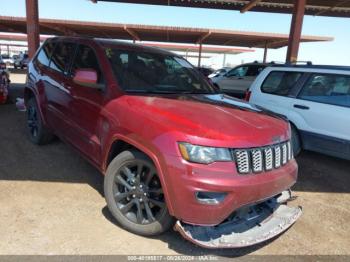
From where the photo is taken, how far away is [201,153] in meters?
2.84

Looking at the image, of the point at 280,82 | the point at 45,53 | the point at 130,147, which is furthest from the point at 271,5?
the point at 130,147

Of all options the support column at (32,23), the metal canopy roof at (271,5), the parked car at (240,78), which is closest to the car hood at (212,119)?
the support column at (32,23)

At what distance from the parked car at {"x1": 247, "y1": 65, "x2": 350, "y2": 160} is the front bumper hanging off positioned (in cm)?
247

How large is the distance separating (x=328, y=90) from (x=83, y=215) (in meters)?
4.42

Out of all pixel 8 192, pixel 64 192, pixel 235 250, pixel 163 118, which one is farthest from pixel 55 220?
pixel 235 250

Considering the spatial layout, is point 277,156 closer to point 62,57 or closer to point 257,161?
point 257,161

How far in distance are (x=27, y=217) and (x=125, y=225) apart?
3.46 ft

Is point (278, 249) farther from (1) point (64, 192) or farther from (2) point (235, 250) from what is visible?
(1) point (64, 192)

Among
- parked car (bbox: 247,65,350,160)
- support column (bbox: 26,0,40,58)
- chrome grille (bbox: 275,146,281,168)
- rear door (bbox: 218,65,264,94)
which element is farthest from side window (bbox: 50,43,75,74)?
rear door (bbox: 218,65,264,94)

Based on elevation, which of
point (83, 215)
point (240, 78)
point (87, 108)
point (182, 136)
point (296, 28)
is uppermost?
point (296, 28)

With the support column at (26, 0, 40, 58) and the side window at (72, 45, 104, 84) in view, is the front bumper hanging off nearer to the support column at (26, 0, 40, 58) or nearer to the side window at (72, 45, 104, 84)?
the side window at (72, 45, 104, 84)

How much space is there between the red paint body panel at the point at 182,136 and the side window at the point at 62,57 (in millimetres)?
675

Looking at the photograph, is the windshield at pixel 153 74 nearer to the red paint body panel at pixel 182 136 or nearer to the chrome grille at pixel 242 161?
the red paint body panel at pixel 182 136

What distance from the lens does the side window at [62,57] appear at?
4.81 meters
